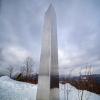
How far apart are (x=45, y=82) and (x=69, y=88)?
136 centimetres

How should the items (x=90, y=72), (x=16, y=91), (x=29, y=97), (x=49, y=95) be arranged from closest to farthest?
1. (x=49, y=95)
2. (x=90, y=72)
3. (x=29, y=97)
4. (x=16, y=91)

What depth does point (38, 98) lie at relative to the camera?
2.47 meters

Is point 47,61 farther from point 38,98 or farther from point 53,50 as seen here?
point 38,98

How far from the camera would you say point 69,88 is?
346 centimetres

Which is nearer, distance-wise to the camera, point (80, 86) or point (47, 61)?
point (47, 61)

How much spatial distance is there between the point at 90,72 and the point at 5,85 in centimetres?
271

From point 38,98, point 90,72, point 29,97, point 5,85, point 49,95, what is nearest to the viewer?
point 49,95

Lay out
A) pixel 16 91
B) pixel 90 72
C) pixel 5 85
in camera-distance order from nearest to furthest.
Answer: pixel 90 72, pixel 16 91, pixel 5 85

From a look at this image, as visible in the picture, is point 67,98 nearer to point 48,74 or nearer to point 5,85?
point 48,74

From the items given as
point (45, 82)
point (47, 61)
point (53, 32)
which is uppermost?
point (53, 32)

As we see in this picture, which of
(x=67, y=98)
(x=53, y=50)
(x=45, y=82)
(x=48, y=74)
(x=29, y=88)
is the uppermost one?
(x=53, y=50)

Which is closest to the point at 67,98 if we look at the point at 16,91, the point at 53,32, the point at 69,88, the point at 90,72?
the point at 69,88

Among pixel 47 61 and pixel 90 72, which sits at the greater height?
pixel 47 61

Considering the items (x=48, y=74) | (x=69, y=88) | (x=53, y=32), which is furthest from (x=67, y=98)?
(x=53, y=32)
